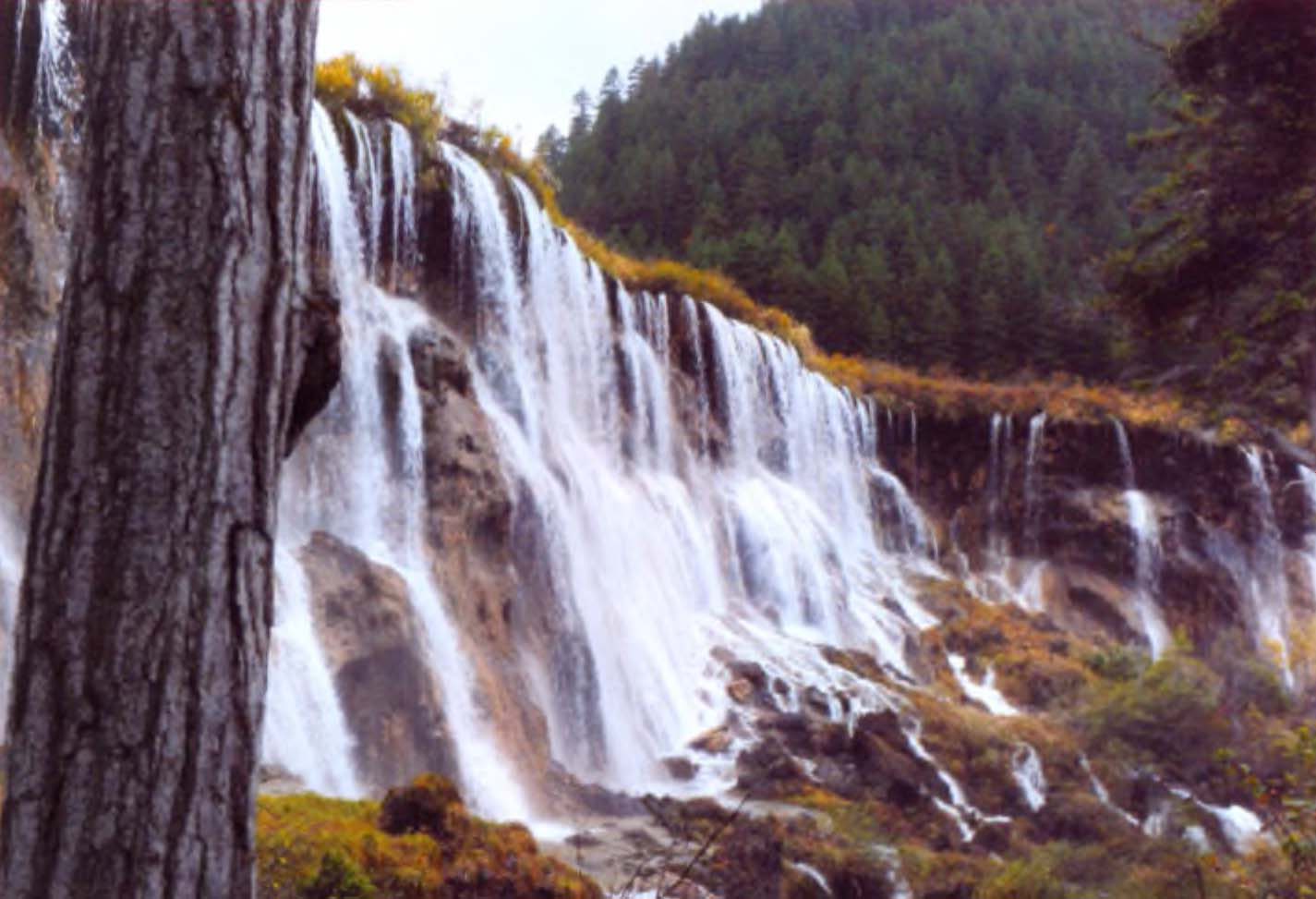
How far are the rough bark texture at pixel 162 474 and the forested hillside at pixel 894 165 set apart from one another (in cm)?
3175

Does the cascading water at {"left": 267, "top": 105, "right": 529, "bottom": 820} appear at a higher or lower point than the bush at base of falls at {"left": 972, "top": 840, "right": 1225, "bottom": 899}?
higher

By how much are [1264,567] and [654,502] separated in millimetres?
15222

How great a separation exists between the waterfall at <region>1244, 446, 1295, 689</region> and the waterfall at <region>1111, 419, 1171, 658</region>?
200 centimetres

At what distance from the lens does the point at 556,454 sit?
15883 millimetres

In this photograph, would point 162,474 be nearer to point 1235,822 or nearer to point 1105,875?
point 1105,875

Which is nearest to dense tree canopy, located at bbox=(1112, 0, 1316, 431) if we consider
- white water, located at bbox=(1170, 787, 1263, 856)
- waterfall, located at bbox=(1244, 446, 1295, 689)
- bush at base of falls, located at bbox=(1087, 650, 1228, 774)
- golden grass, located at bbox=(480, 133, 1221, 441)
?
white water, located at bbox=(1170, 787, 1263, 856)

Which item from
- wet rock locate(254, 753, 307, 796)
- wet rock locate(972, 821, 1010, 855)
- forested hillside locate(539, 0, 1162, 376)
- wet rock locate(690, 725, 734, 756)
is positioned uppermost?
forested hillside locate(539, 0, 1162, 376)

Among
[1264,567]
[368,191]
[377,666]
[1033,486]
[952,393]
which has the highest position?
[952,393]

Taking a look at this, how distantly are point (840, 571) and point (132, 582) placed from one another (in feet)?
61.3

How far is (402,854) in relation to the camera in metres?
6.02

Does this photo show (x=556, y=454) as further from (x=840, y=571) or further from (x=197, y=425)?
(x=197, y=425)

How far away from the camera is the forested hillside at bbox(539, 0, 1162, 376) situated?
3622 centimetres

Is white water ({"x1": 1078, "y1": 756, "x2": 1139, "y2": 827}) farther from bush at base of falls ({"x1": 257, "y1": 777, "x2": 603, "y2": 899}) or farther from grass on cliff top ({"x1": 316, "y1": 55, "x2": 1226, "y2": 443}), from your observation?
bush at base of falls ({"x1": 257, "y1": 777, "x2": 603, "y2": 899})

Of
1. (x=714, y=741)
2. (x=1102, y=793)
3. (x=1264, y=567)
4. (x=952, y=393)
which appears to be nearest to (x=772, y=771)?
(x=714, y=741)
